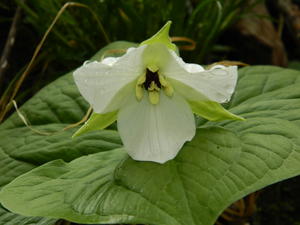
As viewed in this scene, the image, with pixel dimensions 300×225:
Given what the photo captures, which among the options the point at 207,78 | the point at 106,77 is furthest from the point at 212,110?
the point at 106,77

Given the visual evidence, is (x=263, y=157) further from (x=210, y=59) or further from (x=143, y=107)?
(x=210, y=59)

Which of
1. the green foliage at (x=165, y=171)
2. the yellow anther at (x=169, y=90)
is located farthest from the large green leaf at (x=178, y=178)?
the yellow anther at (x=169, y=90)

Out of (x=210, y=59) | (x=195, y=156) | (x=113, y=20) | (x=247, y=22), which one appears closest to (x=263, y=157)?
(x=195, y=156)

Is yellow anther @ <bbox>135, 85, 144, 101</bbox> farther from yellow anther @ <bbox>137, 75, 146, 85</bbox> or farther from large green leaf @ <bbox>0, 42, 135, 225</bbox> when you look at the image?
large green leaf @ <bbox>0, 42, 135, 225</bbox>

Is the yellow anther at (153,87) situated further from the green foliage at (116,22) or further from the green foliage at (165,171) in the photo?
the green foliage at (116,22)

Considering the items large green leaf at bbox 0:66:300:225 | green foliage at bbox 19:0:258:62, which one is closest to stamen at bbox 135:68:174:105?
large green leaf at bbox 0:66:300:225
